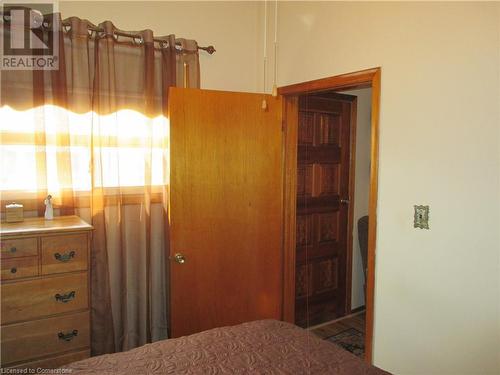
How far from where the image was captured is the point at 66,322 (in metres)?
2.09

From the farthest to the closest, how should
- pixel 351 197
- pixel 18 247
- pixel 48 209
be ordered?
pixel 351 197, pixel 48 209, pixel 18 247

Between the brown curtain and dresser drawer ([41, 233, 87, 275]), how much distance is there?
476 mm

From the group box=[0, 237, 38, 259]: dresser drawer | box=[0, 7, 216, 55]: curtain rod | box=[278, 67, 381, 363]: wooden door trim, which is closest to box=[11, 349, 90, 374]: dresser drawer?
box=[0, 237, 38, 259]: dresser drawer

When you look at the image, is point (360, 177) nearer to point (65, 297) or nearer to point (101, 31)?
point (101, 31)

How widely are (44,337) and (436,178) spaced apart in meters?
2.14

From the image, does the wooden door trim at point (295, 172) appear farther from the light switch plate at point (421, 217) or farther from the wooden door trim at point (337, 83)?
the light switch plate at point (421, 217)


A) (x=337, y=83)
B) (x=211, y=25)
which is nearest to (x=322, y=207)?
(x=337, y=83)

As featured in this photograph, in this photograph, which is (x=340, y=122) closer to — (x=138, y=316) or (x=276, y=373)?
(x=138, y=316)

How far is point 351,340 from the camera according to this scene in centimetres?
339

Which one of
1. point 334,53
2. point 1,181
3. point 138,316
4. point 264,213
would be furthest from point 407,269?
point 1,181

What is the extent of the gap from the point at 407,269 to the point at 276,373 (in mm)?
1161

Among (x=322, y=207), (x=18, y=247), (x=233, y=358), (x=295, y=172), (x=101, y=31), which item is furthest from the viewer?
(x=322, y=207)

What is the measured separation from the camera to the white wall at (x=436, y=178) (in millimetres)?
1894

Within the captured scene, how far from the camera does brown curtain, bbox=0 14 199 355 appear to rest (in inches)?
95.3
